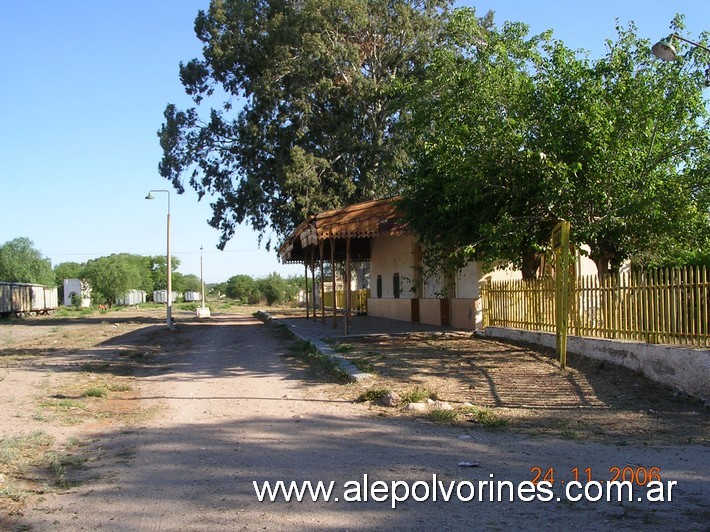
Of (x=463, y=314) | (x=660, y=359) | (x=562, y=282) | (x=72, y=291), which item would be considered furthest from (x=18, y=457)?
(x=72, y=291)

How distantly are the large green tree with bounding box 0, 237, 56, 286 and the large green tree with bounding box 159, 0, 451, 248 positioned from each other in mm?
53310

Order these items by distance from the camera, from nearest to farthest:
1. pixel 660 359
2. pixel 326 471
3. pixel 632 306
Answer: pixel 326 471 → pixel 660 359 → pixel 632 306

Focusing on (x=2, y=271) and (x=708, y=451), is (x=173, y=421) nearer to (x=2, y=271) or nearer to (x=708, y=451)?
(x=708, y=451)

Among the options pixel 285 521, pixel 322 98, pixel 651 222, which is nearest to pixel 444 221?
pixel 651 222

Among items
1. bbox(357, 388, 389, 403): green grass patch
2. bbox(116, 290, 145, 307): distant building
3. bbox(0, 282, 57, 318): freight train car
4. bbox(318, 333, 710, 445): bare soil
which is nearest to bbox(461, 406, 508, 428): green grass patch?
bbox(318, 333, 710, 445): bare soil

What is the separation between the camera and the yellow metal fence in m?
9.12

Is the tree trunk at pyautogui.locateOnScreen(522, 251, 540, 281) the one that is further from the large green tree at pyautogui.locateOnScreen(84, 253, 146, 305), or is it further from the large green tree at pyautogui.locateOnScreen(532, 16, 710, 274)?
the large green tree at pyautogui.locateOnScreen(84, 253, 146, 305)

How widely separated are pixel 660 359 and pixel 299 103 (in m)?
25.0

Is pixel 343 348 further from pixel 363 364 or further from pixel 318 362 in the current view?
pixel 363 364

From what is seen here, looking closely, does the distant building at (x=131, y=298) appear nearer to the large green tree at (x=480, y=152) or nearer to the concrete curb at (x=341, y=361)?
the concrete curb at (x=341, y=361)

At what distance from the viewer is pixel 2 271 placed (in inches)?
3086

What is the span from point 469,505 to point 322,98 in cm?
3026

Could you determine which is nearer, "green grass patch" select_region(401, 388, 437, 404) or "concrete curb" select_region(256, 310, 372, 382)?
"green grass patch" select_region(401, 388, 437, 404)

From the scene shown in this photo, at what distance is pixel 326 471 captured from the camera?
19.9 ft
